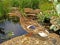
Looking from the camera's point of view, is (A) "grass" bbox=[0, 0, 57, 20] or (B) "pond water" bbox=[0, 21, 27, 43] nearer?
(B) "pond water" bbox=[0, 21, 27, 43]

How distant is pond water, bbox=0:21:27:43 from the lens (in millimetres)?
4145

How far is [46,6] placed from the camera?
488 centimetres

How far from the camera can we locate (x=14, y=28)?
14.1 ft

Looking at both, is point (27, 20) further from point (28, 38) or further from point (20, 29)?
point (28, 38)

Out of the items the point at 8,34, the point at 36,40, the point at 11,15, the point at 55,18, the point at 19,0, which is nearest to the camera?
the point at 36,40

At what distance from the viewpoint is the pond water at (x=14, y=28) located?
4.14 meters

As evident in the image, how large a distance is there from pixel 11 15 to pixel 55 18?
87 centimetres

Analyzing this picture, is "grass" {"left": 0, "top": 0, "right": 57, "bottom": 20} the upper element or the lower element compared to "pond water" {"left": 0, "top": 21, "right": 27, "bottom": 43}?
upper

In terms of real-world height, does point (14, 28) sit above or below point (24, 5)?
below

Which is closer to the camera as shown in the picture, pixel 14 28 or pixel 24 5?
pixel 14 28

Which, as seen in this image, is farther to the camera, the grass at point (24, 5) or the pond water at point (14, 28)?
the grass at point (24, 5)

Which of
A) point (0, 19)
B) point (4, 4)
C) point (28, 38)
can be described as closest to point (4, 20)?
point (0, 19)

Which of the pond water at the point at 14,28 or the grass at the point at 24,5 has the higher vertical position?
the grass at the point at 24,5

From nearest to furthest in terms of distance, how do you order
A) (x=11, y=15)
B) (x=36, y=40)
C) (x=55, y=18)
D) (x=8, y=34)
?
1. (x=36, y=40)
2. (x=8, y=34)
3. (x=55, y=18)
4. (x=11, y=15)
